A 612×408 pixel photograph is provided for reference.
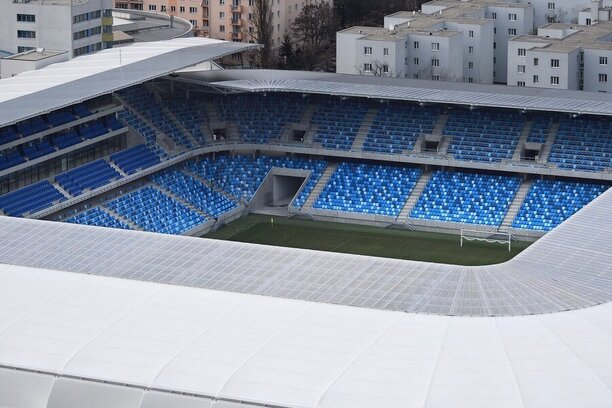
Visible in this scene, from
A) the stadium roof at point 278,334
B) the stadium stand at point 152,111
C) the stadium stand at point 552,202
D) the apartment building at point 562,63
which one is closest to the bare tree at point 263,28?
the apartment building at point 562,63

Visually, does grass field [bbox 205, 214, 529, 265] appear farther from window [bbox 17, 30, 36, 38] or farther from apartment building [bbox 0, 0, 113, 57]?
window [bbox 17, 30, 36, 38]

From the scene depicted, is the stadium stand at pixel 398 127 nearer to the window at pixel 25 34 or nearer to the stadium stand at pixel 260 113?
the stadium stand at pixel 260 113

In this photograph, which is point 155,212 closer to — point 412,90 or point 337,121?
point 337,121

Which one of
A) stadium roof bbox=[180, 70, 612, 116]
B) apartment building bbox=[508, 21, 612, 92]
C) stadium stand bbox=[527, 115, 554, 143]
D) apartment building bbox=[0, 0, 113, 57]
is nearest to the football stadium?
stadium stand bbox=[527, 115, 554, 143]

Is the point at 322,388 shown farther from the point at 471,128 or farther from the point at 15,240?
the point at 471,128

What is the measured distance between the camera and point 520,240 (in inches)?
2483

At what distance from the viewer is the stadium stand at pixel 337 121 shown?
6894 cm

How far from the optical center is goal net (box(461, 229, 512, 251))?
6275 centimetres

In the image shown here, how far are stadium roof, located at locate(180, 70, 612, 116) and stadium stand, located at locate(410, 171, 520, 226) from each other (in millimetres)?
3496

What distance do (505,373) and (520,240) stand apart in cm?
2700

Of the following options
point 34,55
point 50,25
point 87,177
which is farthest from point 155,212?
point 50,25

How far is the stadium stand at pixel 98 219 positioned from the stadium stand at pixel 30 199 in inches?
40.5

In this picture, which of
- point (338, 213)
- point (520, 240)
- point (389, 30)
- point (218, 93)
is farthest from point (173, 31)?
point (520, 240)

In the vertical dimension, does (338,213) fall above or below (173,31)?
below
